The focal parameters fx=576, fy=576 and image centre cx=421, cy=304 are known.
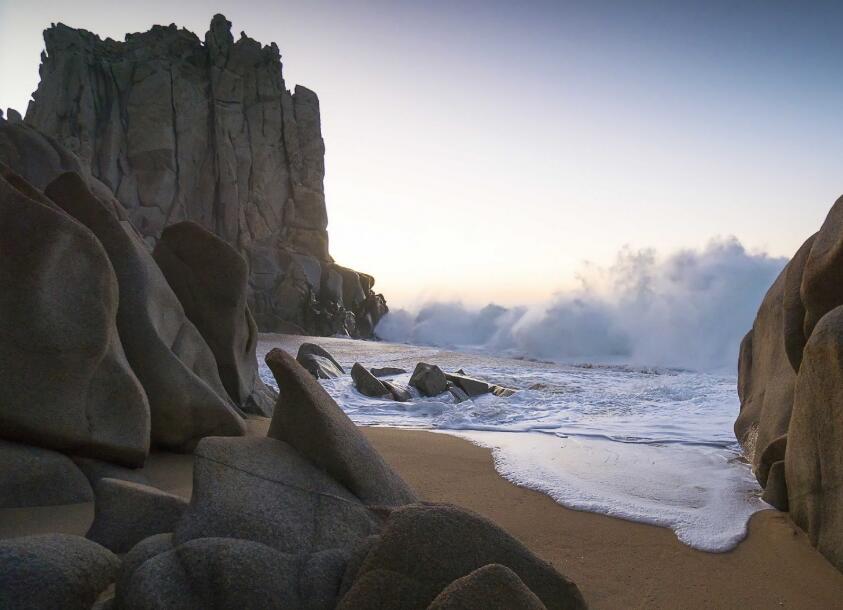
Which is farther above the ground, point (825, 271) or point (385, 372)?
point (825, 271)

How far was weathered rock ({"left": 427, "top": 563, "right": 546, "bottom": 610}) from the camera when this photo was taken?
1.51 meters

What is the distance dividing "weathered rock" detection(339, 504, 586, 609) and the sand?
61cm

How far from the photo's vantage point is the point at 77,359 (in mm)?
3045

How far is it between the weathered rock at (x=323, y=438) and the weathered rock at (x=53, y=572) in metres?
0.91

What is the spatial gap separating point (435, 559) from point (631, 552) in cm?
163

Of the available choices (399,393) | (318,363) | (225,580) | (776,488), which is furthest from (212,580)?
(318,363)

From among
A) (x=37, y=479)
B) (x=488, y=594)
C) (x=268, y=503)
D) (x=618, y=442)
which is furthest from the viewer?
(x=618, y=442)

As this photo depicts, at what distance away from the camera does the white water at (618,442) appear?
364 cm

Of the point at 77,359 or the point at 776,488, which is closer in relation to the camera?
the point at 77,359

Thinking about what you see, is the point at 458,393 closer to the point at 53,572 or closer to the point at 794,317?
the point at 794,317

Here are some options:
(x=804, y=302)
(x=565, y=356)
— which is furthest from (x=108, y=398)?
(x=565, y=356)

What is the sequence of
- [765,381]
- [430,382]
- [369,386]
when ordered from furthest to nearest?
1. [430,382]
2. [369,386]
3. [765,381]

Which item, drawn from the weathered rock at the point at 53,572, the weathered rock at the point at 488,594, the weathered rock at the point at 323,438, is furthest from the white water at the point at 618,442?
the weathered rock at the point at 53,572

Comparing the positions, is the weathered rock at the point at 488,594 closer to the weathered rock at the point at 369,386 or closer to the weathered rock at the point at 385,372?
the weathered rock at the point at 369,386
